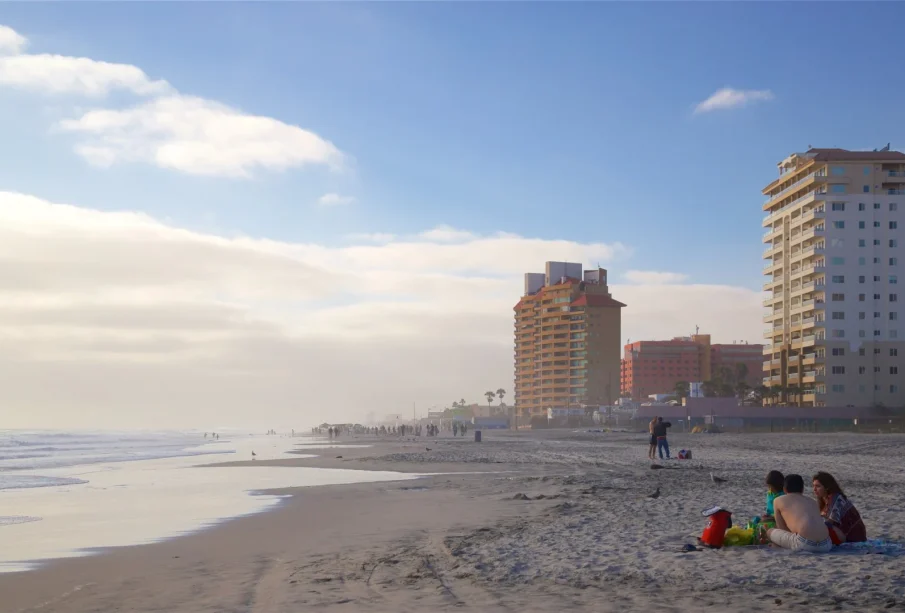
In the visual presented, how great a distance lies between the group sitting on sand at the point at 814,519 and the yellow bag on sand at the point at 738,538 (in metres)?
0.23

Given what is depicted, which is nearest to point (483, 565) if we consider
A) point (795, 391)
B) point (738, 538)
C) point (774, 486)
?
point (738, 538)

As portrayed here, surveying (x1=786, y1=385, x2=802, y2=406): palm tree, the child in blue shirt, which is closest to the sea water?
the child in blue shirt

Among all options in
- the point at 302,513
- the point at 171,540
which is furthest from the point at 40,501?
the point at 171,540

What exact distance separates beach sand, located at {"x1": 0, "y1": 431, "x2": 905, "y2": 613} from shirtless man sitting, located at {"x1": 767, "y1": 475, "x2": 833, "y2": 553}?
0.20m

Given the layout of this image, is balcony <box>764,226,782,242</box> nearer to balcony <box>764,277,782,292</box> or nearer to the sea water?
balcony <box>764,277,782,292</box>

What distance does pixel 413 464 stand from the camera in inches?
1528

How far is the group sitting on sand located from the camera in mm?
10195

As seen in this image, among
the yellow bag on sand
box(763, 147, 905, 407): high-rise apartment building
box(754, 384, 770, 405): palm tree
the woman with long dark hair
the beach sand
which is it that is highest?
box(763, 147, 905, 407): high-rise apartment building

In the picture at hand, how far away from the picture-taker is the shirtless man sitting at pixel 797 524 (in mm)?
10180

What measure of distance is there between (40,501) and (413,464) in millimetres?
18541

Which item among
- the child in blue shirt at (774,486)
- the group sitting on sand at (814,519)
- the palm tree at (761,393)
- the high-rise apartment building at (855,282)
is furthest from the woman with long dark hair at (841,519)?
the palm tree at (761,393)

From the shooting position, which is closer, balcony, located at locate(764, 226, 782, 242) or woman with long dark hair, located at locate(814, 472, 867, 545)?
woman with long dark hair, located at locate(814, 472, 867, 545)

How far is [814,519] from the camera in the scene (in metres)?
10.2

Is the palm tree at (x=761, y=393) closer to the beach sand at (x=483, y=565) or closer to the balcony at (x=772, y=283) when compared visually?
the balcony at (x=772, y=283)
